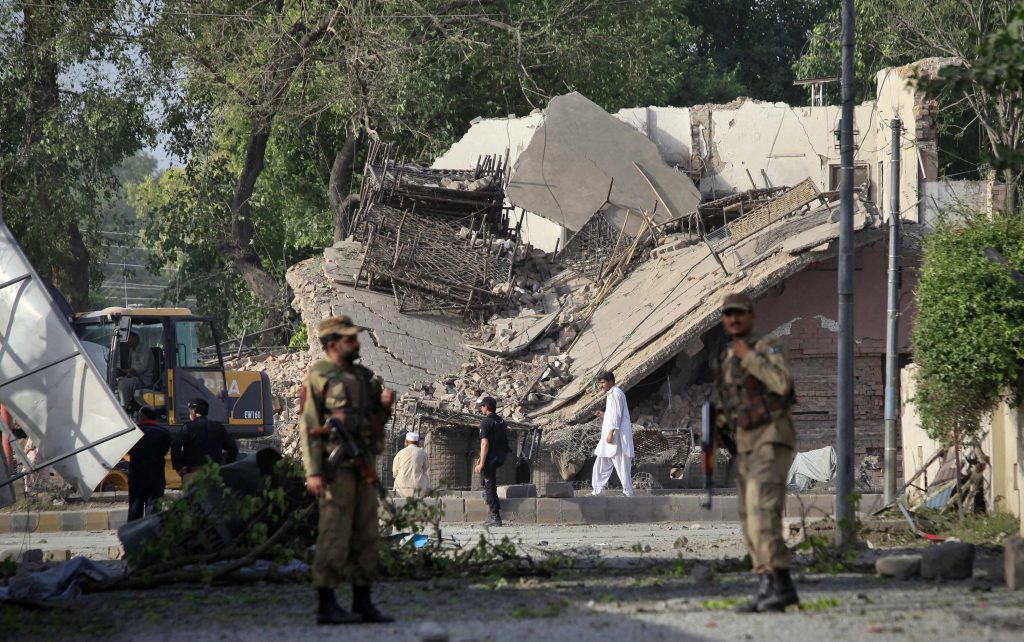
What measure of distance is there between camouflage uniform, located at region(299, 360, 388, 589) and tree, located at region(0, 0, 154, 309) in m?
22.7

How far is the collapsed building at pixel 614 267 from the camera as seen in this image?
20312mm

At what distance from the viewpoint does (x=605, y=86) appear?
112 feet

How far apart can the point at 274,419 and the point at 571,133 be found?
337 inches

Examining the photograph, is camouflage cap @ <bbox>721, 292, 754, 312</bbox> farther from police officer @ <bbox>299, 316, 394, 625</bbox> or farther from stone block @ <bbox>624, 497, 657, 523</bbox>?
stone block @ <bbox>624, 497, 657, 523</bbox>

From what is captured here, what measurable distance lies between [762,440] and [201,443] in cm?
779

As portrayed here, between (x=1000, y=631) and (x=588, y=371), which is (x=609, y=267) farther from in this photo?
(x=1000, y=631)

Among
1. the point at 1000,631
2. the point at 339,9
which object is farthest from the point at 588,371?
the point at 1000,631

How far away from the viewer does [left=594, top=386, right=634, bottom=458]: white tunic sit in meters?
16.8

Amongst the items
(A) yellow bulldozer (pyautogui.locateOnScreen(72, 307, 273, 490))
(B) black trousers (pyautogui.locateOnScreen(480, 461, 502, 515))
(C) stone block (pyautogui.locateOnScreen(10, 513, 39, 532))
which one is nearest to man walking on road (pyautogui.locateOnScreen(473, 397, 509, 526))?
(B) black trousers (pyautogui.locateOnScreen(480, 461, 502, 515))

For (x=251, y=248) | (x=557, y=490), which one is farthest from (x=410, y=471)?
(x=251, y=248)

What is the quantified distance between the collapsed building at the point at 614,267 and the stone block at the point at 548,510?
10.1 feet

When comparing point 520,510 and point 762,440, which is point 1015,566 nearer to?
point 762,440

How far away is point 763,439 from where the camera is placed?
7.23m

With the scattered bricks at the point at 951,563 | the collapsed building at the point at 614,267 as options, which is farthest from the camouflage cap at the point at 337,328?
the collapsed building at the point at 614,267
